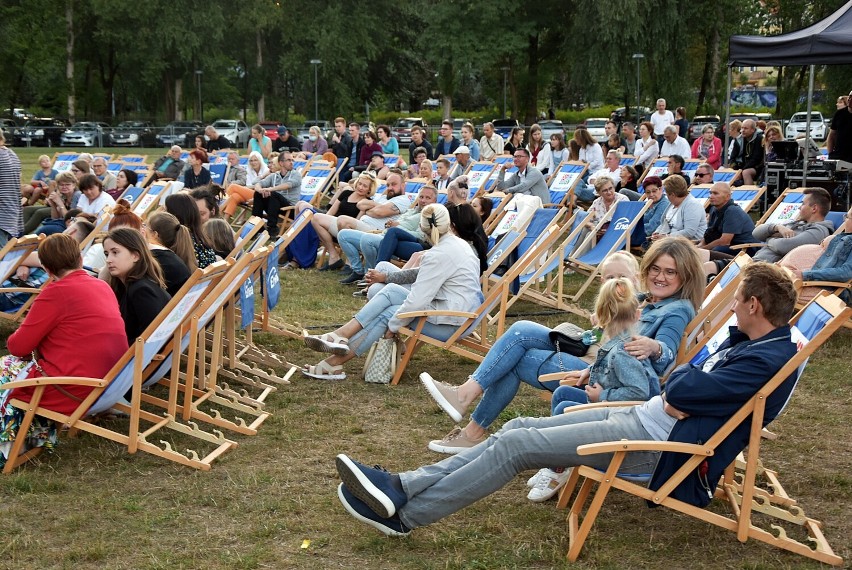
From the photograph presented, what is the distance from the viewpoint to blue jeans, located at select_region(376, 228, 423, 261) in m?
8.55

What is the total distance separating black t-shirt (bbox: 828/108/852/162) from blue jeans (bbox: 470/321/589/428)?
8.96 metres

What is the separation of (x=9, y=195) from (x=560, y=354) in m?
5.16

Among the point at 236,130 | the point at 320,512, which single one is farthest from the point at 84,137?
the point at 320,512

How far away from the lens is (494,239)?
8.61 metres

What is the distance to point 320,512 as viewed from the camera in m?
4.08

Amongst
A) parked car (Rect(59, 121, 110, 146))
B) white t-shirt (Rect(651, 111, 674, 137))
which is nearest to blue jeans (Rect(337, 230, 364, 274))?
white t-shirt (Rect(651, 111, 674, 137))

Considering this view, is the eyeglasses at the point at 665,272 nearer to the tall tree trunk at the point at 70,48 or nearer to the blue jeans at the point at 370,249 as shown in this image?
the blue jeans at the point at 370,249

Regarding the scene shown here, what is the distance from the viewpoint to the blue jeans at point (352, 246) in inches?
375

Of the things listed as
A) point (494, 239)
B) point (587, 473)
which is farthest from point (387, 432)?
point (494, 239)

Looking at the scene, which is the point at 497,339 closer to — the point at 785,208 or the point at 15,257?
the point at 15,257

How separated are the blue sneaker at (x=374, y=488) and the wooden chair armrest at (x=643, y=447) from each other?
0.71m

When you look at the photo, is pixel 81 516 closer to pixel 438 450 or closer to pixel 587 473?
pixel 438 450

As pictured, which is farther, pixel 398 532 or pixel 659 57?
pixel 659 57

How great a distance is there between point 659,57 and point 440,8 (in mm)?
10185
